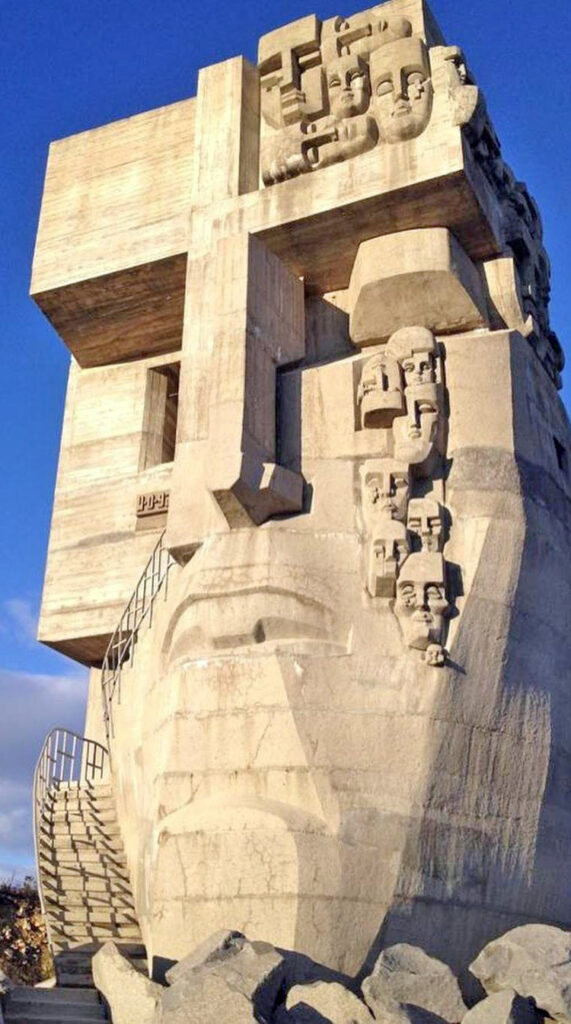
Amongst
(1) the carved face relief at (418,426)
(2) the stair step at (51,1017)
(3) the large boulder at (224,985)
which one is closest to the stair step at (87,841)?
(2) the stair step at (51,1017)

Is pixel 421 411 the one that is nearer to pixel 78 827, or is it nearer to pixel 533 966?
pixel 533 966

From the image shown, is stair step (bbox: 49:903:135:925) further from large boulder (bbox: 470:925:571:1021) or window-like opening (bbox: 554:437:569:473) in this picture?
window-like opening (bbox: 554:437:569:473)

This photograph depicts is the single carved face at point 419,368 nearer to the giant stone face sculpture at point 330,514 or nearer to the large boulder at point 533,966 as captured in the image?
the giant stone face sculpture at point 330,514

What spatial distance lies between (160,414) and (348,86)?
397cm

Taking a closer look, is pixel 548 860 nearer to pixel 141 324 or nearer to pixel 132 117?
pixel 141 324

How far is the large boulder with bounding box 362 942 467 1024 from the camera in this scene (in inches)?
266

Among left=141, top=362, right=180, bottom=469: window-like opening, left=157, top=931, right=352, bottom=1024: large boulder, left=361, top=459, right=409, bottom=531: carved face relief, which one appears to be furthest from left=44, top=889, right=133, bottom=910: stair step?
left=141, top=362, right=180, bottom=469: window-like opening

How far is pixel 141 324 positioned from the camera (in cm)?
1259

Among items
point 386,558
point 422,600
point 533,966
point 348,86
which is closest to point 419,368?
point 386,558

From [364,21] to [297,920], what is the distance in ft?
28.1

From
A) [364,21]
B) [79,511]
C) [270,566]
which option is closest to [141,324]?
[79,511]

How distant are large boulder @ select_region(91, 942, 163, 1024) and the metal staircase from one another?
221cm

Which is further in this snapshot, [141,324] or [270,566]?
[141,324]

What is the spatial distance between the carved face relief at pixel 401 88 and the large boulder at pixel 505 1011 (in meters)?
7.42
